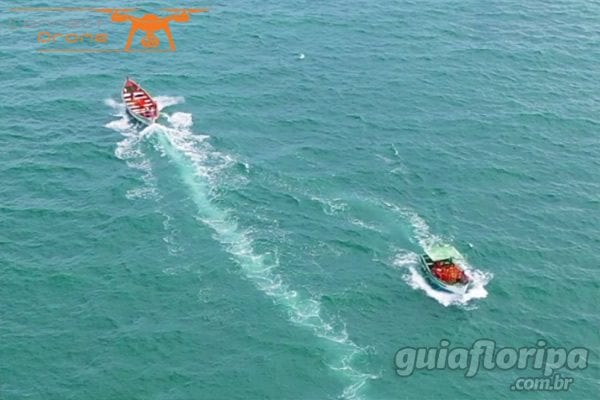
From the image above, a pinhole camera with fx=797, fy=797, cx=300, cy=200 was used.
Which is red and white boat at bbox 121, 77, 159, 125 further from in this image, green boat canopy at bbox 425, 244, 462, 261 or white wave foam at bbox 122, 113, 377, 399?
green boat canopy at bbox 425, 244, 462, 261

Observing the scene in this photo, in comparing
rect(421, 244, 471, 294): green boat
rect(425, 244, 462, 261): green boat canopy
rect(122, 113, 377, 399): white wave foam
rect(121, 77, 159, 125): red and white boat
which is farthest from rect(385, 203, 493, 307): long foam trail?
rect(121, 77, 159, 125): red and white boat

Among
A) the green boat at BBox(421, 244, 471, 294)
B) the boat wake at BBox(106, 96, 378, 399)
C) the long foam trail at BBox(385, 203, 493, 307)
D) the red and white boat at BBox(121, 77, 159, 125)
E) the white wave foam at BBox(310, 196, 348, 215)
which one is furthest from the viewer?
the red and white boat at BBox(121, 77, 159, 125)

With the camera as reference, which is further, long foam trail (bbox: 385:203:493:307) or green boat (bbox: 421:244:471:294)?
long foam trail (bbox: 385:203:493:307)

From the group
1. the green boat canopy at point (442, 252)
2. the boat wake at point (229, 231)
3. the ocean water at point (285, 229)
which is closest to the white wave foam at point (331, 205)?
the ocean water at point (285, 229)

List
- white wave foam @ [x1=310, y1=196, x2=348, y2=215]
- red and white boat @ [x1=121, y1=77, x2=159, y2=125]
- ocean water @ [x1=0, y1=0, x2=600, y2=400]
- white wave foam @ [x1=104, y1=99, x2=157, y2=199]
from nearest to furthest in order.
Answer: ocean water @ [x1=0, y1=0, x2=600, y2=400], white wave foam @ [x1=310, y1=196, x2=348, y2=215], white wave foam @ [x1=104, y1=99, x2=157, y2=199], red and white boat @ [x1=121, y1=77, x2=159, y2=125]

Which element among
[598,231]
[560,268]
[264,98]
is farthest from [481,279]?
[264,98]

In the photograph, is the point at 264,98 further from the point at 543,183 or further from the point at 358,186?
the point at 543,183

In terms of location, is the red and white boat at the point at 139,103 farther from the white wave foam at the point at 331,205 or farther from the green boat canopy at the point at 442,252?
the green boat canopy at the point at 442,252

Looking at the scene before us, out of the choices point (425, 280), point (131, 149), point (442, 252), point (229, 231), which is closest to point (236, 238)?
point (229, 231)
